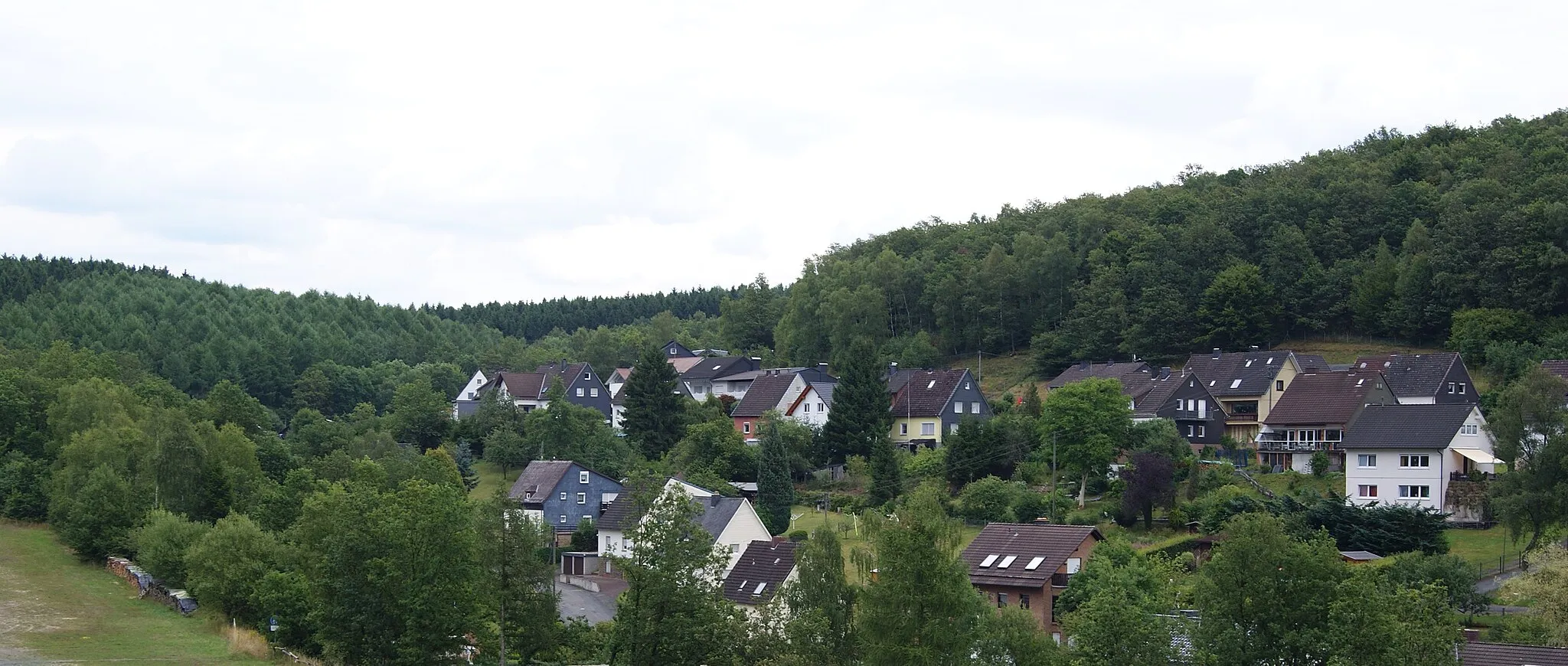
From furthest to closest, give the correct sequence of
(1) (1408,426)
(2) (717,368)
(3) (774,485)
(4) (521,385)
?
(2) (717,368), (4) (521,385), (3) (774,485), (1) (1408,426)

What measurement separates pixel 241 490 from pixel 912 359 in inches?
1952

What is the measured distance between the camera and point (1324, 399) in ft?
196

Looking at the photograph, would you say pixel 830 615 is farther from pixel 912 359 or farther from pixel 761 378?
pixel 912 359

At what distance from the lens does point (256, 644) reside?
3469 cm

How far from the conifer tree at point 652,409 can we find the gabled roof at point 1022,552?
33.6 metres

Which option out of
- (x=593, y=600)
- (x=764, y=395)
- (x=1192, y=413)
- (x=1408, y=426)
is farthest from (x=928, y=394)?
(x=593, y=600)

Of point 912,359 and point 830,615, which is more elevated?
point 912,359

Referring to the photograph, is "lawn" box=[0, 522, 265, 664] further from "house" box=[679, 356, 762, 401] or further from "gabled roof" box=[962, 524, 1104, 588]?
"house" box=[679, 356, 762, 401]

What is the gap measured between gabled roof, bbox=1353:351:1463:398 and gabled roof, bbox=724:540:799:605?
102ft

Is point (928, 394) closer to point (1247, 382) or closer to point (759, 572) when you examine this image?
point (1247, 382)

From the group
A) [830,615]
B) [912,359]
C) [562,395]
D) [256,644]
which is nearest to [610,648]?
[830,615]

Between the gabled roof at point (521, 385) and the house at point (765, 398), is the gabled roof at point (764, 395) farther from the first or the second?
the gabled roof at point (521, 385)

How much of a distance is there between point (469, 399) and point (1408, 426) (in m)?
66.6

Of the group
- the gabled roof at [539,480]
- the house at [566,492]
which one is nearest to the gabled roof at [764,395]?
the house at [566,492]
